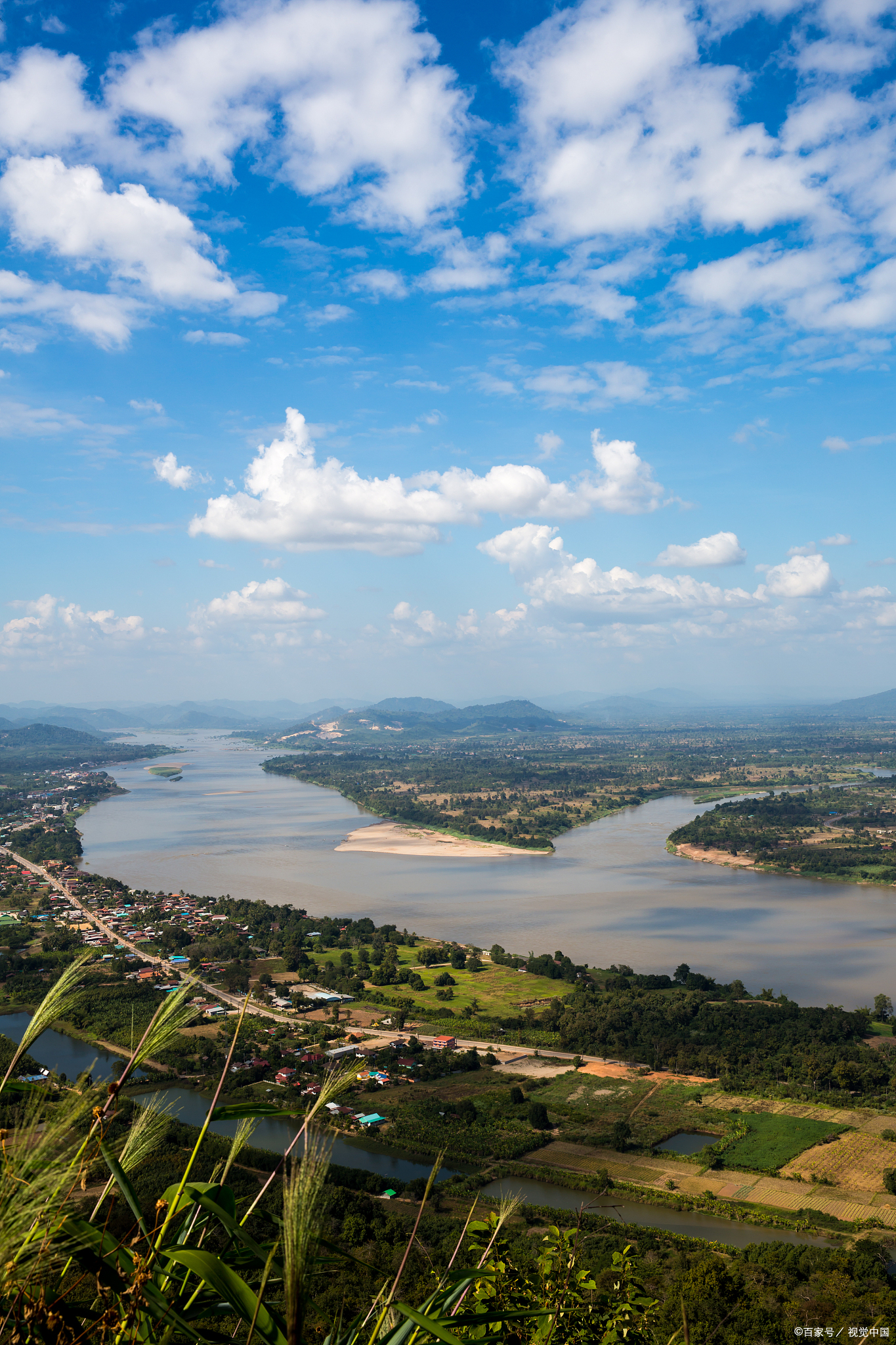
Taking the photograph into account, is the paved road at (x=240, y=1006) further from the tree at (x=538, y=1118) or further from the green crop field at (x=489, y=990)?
the tree at (x=538, y=1118)

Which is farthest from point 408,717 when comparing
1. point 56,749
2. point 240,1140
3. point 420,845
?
point 240,1140

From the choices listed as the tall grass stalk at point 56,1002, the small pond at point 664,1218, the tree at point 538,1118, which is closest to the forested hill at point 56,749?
the tree at point 538,1118

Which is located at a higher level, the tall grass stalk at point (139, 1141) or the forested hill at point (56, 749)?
the tall grass stalk at point (139, 1141)

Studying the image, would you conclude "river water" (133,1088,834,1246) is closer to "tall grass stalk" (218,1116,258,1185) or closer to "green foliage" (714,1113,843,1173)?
"green foliage" (714,1113,843,1173)

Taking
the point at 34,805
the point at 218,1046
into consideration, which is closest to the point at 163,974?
the point at 218,1046

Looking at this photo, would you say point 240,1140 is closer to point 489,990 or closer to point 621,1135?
point 621,1135

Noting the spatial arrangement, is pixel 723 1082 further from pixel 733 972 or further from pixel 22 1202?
pixel 22 1202
